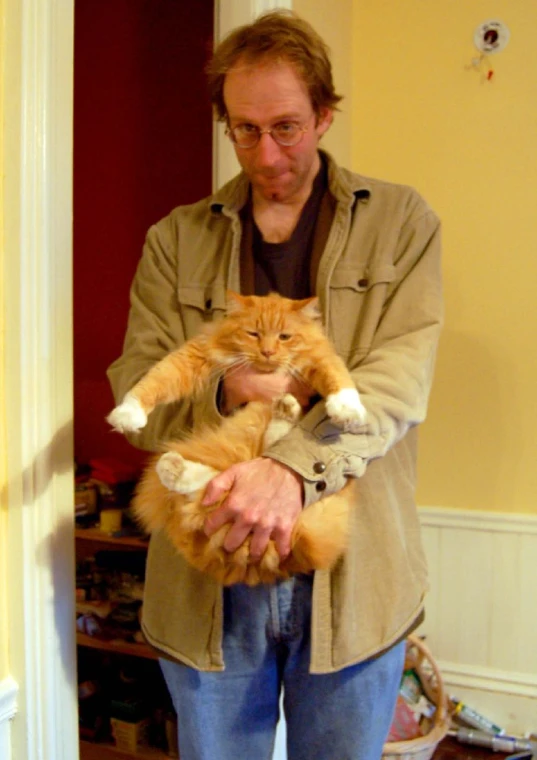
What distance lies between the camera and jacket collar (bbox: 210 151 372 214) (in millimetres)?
1210

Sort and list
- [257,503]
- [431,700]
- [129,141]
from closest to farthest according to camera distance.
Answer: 1. [257,503]
2. [431,700]
3. [129,141]

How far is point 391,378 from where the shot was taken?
1.03 m

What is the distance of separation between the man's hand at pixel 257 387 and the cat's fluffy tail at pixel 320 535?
0.17 meters

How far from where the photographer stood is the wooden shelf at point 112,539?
7.02 feet

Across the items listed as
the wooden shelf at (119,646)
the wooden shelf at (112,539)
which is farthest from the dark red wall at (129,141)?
the wooden shelf at (119,646)

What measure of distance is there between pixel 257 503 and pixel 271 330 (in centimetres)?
29

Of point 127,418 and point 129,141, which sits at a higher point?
point 129,141

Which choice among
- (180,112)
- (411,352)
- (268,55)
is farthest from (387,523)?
(180,112)

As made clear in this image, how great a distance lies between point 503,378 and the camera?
212 centimetres

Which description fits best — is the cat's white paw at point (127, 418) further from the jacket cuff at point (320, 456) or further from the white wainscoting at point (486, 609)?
the white wainscoting at point (486, 609)

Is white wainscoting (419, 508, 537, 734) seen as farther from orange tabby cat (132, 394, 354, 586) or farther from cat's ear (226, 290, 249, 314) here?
cat's ear (226, 290, 249, 314)

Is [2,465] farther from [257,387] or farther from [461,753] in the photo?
[461,753]

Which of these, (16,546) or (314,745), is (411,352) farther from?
(16,546)

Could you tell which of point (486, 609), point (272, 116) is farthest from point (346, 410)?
point (486, 609)
